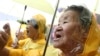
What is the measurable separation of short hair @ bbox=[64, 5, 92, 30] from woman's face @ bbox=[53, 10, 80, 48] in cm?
2

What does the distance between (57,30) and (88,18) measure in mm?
124

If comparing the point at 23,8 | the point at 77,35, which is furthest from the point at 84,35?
the point at 23,8

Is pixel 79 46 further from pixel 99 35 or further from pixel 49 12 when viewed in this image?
pixel 49 12

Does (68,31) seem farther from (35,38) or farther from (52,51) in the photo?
(35,38)

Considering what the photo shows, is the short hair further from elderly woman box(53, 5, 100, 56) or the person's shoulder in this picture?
the person's shoulder

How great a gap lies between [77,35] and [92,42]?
0.06 metres

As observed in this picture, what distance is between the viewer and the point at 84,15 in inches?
31.0

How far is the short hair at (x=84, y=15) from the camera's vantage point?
0.77m

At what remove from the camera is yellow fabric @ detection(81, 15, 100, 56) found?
2.48ft

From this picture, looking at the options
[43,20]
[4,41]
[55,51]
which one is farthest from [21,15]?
[4,41]

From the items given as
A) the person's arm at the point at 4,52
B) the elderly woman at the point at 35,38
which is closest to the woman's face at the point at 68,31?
the person's arm at the point at 4,52

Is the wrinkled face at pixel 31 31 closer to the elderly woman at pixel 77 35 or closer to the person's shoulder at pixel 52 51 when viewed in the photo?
the person's shoulder at pixel 52 51

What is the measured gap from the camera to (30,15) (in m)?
1.43

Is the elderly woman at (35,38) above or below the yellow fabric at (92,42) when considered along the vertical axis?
below
